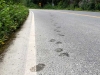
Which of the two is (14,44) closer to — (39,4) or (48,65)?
(48,65)

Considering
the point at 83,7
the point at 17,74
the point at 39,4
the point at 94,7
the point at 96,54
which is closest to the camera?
the point at 17,74

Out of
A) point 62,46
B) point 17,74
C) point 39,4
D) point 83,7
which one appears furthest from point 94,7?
point 39,4

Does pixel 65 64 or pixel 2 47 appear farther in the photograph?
pixel 2 47

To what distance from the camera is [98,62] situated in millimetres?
2475

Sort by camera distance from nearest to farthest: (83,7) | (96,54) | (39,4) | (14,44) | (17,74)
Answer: (17,74)
(96,54)
(14,44)
(83,7)
(39,4)

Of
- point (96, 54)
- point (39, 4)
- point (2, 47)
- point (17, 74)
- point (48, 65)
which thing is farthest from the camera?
point (39, 4)

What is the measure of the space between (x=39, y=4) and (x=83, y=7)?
23.2 metres

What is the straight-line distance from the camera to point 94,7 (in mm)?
21547

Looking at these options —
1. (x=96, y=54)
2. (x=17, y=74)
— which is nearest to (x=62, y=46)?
(x=96, y=54)

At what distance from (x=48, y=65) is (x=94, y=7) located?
67.6 feet

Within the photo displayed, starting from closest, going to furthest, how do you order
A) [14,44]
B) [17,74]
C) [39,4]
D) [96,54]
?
[17,74], [96,54], [14,44], [39,4]

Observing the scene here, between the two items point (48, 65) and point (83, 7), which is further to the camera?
point (83, 7)

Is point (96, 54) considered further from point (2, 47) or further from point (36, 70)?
point (2, 47)

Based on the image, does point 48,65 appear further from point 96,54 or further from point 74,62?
point 96,54
